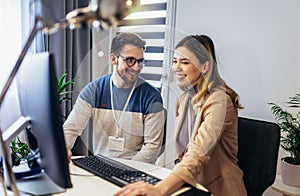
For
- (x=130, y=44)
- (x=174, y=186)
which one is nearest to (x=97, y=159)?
(x=174, y=186)

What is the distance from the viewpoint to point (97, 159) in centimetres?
139

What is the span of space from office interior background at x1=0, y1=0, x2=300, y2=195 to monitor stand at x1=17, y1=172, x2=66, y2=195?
645 mm

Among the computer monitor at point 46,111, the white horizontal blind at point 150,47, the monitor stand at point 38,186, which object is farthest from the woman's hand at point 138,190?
the white horizontal blind at point 150,47

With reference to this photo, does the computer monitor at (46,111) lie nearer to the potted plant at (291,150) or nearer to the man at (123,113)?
the man at (123,113)

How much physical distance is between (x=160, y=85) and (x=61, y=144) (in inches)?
45.5

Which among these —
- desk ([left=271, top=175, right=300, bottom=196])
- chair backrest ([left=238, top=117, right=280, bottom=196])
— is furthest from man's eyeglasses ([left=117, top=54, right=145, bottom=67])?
desk ([left=271, top=175, right=300, bottom=196])

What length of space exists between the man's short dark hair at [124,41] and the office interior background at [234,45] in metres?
0.04

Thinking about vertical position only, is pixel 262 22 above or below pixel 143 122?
above

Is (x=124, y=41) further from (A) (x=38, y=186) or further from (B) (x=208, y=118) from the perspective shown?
(A) (x=38, y=186)

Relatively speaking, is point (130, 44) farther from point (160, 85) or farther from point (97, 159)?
point (97, 159)

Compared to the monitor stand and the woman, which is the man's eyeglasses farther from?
the monitor stand

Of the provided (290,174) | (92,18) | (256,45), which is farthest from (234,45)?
(92,18)

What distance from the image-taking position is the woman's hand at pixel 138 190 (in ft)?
3.29

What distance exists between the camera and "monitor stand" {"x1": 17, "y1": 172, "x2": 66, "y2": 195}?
0.96 m
